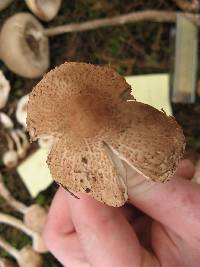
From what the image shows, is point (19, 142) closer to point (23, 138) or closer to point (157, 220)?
point (23, 138)

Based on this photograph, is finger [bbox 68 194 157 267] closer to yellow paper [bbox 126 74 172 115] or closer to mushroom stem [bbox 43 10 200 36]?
yellow paper [bbox 126 74 172 115]

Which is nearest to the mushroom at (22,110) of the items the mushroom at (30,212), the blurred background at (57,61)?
the blurred background at (57,61)

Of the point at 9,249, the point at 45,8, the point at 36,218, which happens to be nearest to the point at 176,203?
the point at 36,218

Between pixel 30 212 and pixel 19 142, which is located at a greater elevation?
pixel 19 142

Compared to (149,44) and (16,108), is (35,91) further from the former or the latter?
(149,44)

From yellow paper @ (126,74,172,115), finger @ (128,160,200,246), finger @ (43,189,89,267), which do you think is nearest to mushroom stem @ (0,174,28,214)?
finger @ (43,189,89,267)

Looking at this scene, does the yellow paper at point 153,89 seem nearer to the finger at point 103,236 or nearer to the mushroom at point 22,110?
the mushroom at point 22,110
